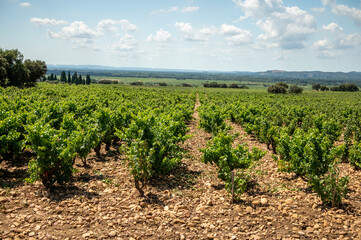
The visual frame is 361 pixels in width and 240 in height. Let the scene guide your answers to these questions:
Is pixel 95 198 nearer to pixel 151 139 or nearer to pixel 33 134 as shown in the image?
pixel 33 134

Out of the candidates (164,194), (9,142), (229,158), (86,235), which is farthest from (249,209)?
(9,142)

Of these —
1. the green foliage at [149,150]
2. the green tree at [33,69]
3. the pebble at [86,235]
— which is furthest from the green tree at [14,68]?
the pebble at [86,235]

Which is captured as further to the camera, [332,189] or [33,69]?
[33,69]

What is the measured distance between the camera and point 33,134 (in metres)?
8.47

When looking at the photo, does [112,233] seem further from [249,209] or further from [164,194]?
[249,209]

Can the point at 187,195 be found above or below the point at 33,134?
below

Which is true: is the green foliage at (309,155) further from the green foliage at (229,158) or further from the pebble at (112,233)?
the pebble at (112,233)

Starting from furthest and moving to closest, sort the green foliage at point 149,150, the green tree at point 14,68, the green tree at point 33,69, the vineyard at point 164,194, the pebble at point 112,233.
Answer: the green tree at point 33,69 → the green tree at point 14,68 → the green foliage at point 149,150 → the vineyard at point 164,194 → the pebble at point 112,233

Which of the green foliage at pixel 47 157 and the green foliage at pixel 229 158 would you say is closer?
the green foliage at pixel 47 157

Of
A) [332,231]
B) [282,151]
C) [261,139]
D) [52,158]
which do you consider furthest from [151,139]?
[261,139]

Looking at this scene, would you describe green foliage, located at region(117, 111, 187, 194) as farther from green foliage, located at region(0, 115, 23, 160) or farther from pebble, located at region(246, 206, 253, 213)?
green foliage, located at region(0, 115, 23, 160)

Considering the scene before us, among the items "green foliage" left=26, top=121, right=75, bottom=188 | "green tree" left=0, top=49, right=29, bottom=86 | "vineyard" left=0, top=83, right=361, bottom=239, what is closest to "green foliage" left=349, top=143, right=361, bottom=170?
"vineyard" left=0, top=83, right=361, bottom=239

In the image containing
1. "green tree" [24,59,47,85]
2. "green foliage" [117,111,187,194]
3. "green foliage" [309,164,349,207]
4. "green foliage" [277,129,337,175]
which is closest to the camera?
"green foliage" [309,164,349,207]

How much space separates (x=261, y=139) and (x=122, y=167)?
33.8ft
